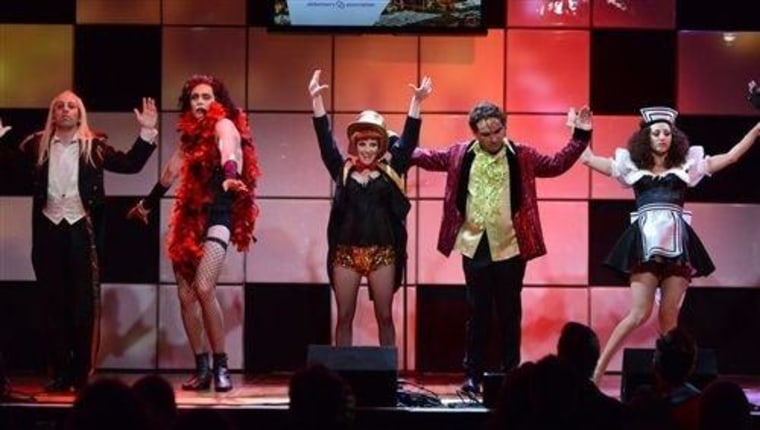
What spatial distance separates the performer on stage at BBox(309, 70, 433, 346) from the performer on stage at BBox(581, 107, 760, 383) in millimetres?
1229

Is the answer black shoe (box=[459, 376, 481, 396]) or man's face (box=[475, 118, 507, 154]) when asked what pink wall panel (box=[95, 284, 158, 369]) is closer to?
black shoe (box=[459, 376, 481, 396])

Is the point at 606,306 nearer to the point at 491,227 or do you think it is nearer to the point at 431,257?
the point at 431,257

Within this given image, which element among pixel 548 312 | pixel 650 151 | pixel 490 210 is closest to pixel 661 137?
pixel 650 151

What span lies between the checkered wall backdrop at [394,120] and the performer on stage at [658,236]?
101 cm

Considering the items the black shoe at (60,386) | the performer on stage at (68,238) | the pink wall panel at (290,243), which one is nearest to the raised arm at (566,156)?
the pink wall panel at (290,243)

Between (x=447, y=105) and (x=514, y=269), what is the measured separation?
5.41 ft

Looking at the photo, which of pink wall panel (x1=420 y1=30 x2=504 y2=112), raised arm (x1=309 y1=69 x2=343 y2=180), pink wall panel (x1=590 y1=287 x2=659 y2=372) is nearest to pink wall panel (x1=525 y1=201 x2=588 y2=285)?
pink wall panel (x1=590 y1=287 x2=659 y2=372)

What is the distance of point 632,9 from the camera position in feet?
25.1

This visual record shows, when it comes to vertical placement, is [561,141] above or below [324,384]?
above

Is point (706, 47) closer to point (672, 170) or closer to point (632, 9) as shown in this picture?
point (632, 9)

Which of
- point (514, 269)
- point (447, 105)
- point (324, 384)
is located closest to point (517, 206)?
point (514, 269)

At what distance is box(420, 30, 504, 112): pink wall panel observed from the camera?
7.63m

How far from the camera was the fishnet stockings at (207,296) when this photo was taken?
629cm

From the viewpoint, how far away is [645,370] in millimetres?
5738
